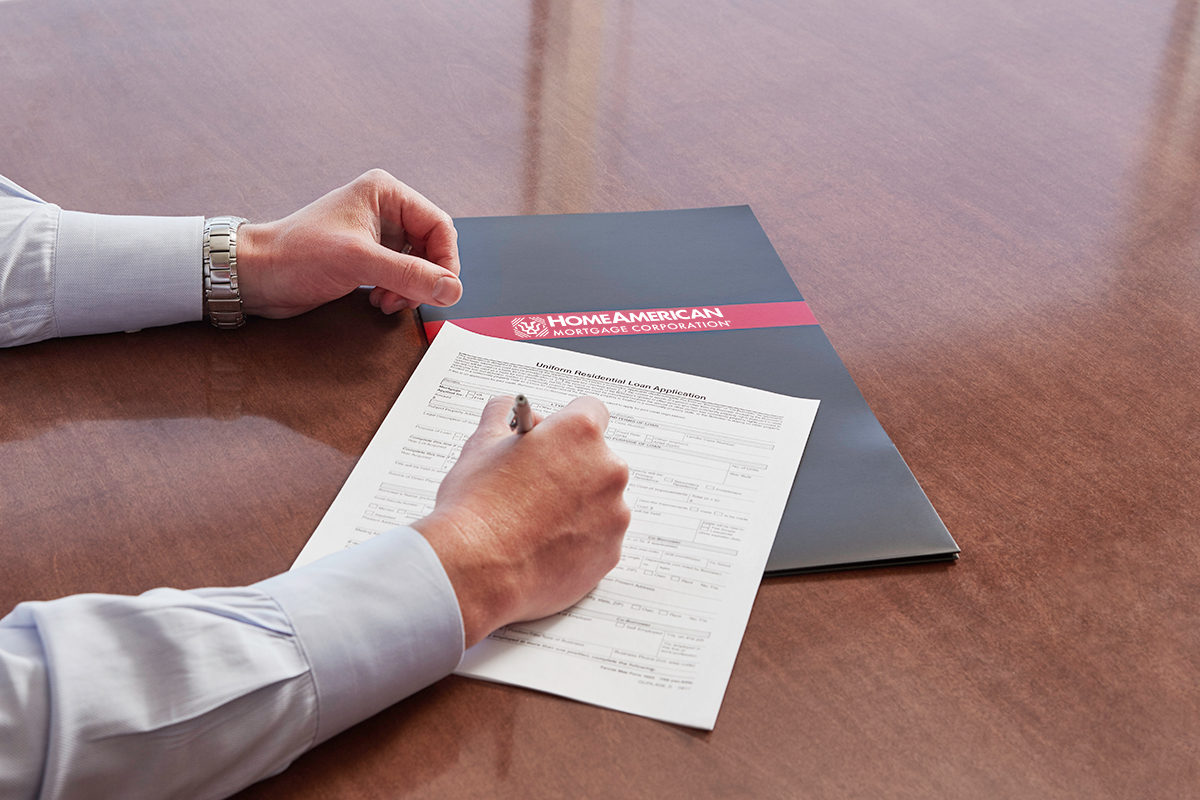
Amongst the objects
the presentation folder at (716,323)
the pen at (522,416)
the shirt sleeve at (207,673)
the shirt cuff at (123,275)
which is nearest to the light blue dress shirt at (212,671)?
the shirt sleeve at (207,673)

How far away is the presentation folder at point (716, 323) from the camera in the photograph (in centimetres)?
74

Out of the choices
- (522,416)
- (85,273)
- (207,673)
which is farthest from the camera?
(85,273)

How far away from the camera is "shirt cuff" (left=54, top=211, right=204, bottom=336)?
0.88m

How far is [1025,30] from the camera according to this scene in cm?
152

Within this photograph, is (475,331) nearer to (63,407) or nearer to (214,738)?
(63,407)

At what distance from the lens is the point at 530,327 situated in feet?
3.02

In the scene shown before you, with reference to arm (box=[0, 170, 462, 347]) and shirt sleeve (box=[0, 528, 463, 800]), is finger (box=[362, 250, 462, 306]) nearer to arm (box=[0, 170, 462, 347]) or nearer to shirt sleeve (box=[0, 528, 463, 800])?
arm (box=[0, 170, 462, 347])

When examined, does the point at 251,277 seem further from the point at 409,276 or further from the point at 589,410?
the point at 589,410

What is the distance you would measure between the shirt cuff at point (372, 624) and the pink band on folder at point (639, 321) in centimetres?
32

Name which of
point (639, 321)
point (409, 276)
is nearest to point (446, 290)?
point (409, 276)

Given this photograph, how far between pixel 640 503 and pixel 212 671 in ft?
1.04

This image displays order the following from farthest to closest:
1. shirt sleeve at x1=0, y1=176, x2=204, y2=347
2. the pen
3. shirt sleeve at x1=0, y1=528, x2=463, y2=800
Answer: shirt sleeve at x1=0, y1=176, x2=204, y2=347, the pen, shirt sleeve at x1=0, y1=528, x2=463, y2=800

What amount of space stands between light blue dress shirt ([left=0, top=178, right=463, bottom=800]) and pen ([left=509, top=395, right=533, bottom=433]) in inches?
4.2

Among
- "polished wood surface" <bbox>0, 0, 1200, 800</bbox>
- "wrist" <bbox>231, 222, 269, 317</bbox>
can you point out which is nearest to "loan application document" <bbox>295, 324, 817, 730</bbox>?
"polished wood surface" <bbox>0, 0, 1200, 800</bbox>
